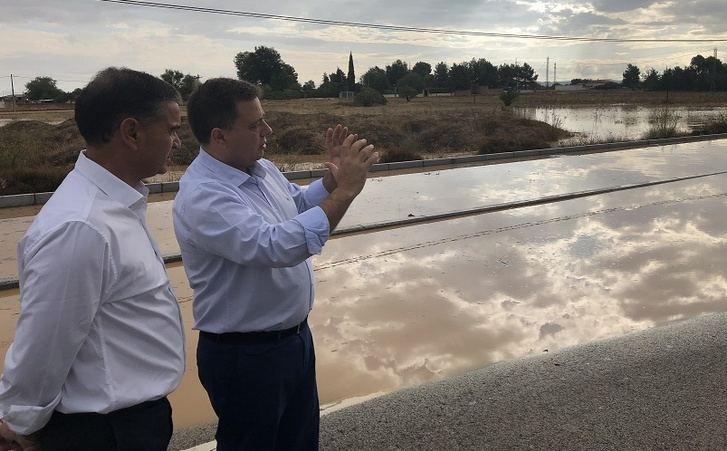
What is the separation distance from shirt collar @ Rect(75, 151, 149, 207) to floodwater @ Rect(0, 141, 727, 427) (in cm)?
247

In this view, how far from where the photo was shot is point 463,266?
7078mm

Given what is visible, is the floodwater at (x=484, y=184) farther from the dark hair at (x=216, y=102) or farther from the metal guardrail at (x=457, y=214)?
the dark hair at (x=216, y=102)

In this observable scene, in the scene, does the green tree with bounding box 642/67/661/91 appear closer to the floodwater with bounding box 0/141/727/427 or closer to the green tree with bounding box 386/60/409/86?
the green tree with bounding box 386/60/409/86

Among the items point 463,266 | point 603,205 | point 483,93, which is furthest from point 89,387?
point 483,93

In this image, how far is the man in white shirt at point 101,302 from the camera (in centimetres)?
147

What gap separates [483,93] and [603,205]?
72.6 m

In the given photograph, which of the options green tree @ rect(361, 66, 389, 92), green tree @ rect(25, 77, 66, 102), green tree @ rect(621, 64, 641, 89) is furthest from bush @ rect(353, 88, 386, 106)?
green tree @ rect(621, 64, 641, 89)

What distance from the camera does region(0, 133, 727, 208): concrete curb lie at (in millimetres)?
10695

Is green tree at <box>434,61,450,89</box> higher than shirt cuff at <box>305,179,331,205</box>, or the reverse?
green tree at <box>434,61,450,89</box>

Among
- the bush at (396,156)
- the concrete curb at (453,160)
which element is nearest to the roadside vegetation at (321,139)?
the bush at (396,156)

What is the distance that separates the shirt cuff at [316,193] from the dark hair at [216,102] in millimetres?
664

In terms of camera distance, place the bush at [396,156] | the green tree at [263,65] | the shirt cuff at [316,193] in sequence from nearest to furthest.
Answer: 1. the shirt cuff at [316,193]
2. the bush at [396,156]
3. the green tree at [263,65]

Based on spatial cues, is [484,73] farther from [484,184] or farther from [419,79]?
[484,184]

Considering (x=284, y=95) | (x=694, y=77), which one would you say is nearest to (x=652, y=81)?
(x=694, y=77)
